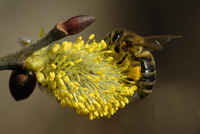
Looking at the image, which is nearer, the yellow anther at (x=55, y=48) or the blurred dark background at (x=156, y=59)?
the yellow anther at (x=55, y=48)

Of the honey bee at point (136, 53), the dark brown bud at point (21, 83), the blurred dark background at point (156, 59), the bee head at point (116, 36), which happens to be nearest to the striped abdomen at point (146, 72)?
the honey bee at point (136, 53)

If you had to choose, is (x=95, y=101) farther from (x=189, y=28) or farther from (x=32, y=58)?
(x=189, y=28)

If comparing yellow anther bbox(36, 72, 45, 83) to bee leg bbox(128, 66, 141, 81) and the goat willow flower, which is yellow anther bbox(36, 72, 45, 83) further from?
bee leg bbox(128, 66, 141, 81)

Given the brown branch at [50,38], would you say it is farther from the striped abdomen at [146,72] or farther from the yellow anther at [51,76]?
the striped abdomen at [146,72]

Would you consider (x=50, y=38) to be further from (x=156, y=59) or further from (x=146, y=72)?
(x=156, y=59)

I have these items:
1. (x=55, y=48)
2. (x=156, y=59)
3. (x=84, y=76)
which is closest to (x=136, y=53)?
(x=84, y=76)

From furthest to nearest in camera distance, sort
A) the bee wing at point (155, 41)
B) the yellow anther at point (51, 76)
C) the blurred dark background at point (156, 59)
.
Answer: the blurred dark background at point (156, 59) < the bee wing at point (155, 41) < the yellow anther at point (51, 76)
